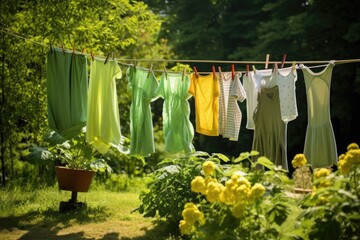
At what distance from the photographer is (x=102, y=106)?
502cm

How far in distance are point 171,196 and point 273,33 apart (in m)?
8.81

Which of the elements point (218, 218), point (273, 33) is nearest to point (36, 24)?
point (218, 218)

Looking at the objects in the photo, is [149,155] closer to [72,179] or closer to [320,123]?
[72,179]

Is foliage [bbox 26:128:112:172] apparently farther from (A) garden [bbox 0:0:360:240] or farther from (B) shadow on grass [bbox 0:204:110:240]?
(B) shadow on grass [bbox 0:204:110:240]

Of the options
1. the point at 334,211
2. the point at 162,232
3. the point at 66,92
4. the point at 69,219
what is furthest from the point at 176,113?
the point at 334,211

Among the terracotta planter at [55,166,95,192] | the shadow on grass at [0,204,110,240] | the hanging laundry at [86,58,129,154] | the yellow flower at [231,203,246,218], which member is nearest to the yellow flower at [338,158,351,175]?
the yellow flower at [231,203,246,218]

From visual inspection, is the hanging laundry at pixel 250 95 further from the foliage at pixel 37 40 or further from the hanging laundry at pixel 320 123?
the foliage at pixel 37 40

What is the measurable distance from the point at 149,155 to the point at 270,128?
1.36 metres

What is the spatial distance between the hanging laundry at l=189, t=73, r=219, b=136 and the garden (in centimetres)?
11

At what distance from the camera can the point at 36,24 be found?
754cm

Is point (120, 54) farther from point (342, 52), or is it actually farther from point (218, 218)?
point (218, 218)

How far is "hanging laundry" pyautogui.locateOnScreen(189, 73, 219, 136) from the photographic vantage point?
5.30 m

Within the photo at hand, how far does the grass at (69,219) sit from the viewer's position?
5160mm

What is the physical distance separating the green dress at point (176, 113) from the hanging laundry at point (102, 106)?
58 centimetres
